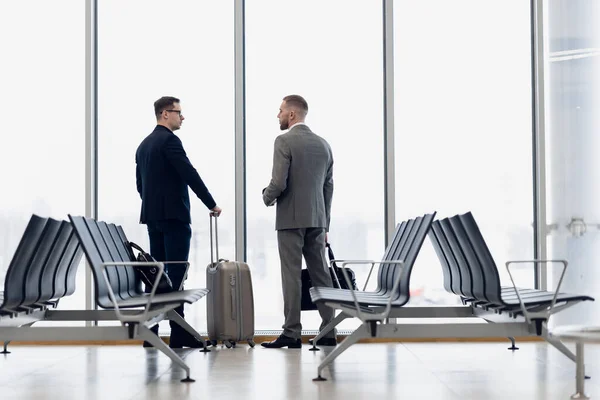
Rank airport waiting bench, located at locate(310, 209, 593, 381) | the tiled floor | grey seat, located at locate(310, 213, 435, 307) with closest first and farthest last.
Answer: the tiled floor, airport waiting bench, located at locate(310, 209, 593, 381), grey seat, located at locate(310, 213, 435, 307)

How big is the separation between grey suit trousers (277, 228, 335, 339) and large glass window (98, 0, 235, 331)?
103cm

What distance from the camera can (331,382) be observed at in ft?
14.7

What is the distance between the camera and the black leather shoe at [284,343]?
20.0ft

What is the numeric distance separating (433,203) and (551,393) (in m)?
3.13

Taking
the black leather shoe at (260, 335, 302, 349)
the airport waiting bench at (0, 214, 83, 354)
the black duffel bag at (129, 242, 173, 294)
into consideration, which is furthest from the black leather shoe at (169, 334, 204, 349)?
the airport waiting bench at (0, 214, 83, 354)

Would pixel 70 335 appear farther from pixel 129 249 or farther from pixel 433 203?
pixel 433 203

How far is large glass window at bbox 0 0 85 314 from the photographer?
6.99 meters

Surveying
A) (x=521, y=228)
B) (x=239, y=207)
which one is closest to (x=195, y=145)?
(x=239, y=207)

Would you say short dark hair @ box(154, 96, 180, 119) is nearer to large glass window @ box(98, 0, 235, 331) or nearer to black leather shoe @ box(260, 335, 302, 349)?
large glass window @ box(98, 0, 235, 331)

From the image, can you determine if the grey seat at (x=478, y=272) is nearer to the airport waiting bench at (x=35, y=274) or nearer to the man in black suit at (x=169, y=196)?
the man in black suit at (x=169, y=196)

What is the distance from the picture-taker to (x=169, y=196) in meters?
6.02

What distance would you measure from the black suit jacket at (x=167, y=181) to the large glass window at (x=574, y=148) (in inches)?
112

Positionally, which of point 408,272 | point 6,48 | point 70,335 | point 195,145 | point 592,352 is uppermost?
point 6,48

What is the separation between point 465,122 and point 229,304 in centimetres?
254
